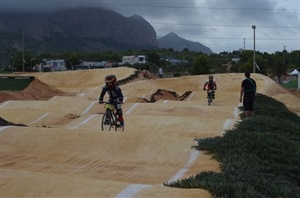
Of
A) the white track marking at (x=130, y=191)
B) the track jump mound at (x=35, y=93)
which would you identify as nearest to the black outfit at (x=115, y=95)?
the white track marking at (x=130, y=191)

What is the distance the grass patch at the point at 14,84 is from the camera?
34831mm

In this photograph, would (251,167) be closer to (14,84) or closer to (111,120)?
(111,120)

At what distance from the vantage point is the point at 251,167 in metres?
7.32

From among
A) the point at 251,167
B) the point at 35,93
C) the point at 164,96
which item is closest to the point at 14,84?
the point at 35,93

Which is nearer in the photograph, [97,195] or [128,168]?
[97,195]

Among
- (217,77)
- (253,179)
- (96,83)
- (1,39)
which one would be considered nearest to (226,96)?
(217,77)

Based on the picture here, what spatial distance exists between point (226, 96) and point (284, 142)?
2012 cm

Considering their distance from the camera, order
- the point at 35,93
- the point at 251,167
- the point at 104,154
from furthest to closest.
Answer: the point at 35,93 → the point at 104,154 → the point at 251,167

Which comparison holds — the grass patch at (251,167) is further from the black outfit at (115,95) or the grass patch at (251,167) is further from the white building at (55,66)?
the white building at (55,66)

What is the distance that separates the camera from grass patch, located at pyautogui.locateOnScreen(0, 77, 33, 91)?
34.8m

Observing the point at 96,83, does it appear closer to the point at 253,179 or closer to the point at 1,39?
the point at 253,179

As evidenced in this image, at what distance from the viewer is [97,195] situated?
544 cm

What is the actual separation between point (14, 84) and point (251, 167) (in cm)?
3116

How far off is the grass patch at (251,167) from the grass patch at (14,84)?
85.0 ft
